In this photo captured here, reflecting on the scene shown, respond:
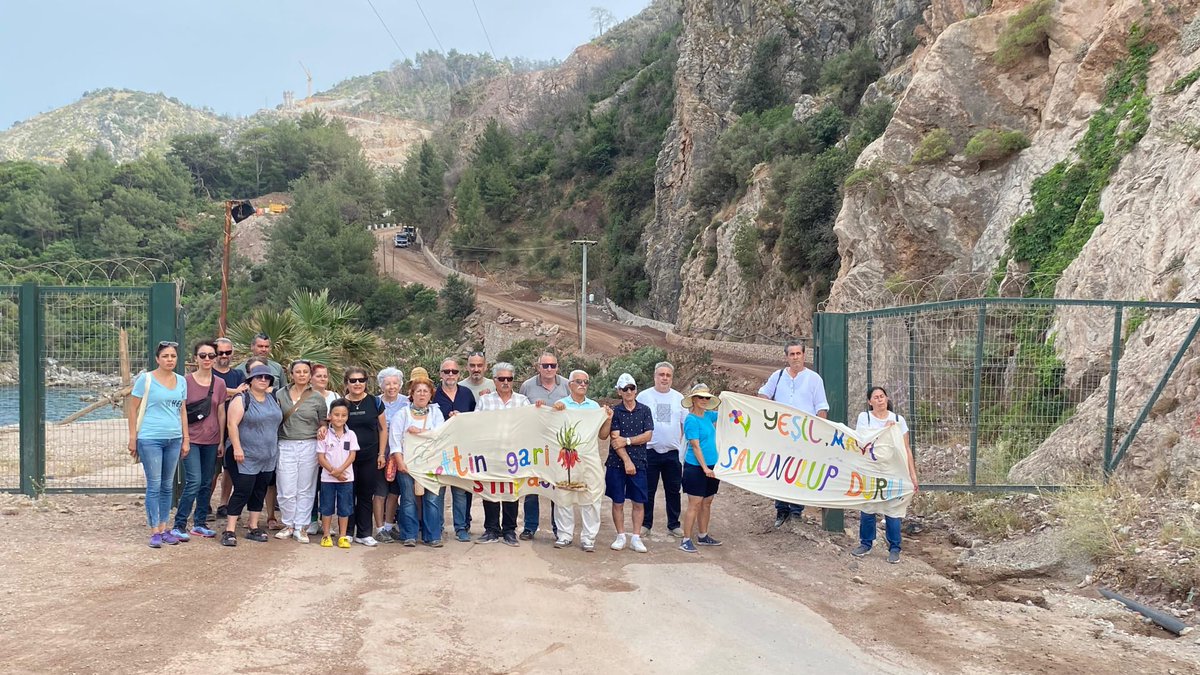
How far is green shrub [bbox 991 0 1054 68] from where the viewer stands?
822 inches

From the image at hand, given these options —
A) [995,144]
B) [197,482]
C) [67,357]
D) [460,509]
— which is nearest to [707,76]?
[995,144]

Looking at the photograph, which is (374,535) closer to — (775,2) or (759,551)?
(759,551)

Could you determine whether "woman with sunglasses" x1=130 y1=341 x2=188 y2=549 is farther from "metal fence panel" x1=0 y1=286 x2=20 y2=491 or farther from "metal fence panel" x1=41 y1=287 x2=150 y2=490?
"metal fence panel" x1=0 y1=286 x2=20 y2=491

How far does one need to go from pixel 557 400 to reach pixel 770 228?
32625 mm

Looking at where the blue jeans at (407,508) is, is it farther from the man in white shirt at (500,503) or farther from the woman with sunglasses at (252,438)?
the woman with sunglasses at (252,438)

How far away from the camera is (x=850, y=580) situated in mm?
7762

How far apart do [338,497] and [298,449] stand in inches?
22.2

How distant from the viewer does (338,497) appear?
824 cm

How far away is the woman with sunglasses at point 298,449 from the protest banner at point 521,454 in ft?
3.83

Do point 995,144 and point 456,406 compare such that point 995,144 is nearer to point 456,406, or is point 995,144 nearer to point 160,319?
point 456,406

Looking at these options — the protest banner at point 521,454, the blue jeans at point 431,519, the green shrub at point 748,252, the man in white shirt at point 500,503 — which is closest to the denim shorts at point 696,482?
the protest banner at point 521,454

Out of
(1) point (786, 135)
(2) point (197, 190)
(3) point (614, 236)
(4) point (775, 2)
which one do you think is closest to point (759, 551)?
(1) point (786, 135)

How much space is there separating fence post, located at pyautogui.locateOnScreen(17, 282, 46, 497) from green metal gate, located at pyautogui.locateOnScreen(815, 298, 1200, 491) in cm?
815

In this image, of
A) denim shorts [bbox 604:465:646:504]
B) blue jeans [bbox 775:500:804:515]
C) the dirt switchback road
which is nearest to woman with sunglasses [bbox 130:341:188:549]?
denim shorts [bbox 604:465:646:504]
